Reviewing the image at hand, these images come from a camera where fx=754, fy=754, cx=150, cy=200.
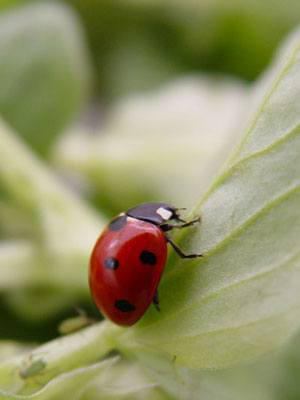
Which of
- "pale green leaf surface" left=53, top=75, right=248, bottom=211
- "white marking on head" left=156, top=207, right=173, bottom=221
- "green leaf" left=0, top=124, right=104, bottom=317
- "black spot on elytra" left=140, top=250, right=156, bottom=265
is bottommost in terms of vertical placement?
"pale green leaf surface" left=53, top=75, right=248, bottom=211

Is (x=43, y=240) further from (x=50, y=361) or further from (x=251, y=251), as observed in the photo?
(x=251, y=251)

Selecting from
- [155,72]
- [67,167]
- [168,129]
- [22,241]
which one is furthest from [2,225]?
[155,72]

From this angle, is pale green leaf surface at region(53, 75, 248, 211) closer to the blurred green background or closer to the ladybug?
the blurred green background

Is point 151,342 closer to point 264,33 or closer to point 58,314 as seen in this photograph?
point 58,314

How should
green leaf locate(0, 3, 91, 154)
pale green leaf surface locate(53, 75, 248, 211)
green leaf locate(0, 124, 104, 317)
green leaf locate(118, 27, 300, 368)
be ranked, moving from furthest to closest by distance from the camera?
1. pale green leaf surface locate(53, 75, 248, 211)
2. green leaf locate(0, 3, 91, 154)
3. green leaf locate(0, 124, 104, 317)
4. green leaf locate(118, 27, 300, 368)

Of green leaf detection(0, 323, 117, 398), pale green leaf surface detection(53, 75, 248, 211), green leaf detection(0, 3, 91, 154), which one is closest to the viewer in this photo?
green leaf detection(0, 323, 117, 398)

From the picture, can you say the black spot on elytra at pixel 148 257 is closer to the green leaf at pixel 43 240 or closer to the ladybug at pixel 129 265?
the ladybug at pixel 129 265

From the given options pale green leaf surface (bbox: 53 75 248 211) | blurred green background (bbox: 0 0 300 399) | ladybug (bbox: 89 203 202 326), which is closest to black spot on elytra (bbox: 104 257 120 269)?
ladybug (bbox: 89 203 202 326)
